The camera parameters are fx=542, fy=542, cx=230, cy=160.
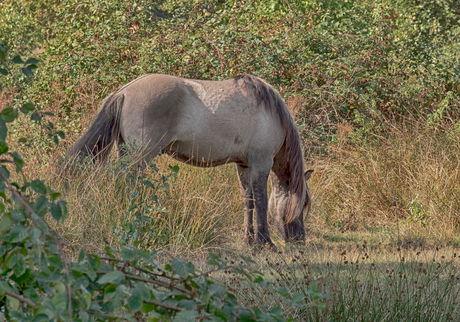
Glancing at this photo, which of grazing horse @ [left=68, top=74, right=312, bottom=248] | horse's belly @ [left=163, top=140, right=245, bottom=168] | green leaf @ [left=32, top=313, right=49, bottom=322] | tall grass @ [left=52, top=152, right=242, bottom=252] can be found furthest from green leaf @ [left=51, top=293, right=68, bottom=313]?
horse's belly @ [left=163, top=140, right=245, bottom=168]

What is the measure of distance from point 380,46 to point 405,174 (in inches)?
115

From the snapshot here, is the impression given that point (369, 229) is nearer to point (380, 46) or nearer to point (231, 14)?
point (380, 46)

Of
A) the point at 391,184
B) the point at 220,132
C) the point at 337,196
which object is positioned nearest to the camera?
the point at 220,132

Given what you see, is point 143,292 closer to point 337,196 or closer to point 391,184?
point 391,184

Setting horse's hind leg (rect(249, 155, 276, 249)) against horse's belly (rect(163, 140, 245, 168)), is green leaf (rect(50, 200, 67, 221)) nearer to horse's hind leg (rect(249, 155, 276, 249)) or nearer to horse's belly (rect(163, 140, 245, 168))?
horse's belly (rect(163, 140, 245, 168))

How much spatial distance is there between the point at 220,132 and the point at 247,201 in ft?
2.89

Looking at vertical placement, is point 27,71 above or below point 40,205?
above

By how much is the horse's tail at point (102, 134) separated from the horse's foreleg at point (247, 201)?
143 centimetres

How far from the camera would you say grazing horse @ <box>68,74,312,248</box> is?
16.3 ft

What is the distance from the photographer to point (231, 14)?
9758mm

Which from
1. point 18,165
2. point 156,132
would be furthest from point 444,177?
point 18,165

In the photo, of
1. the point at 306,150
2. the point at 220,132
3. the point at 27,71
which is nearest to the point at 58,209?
the point at 27,71

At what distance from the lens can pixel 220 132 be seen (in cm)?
514

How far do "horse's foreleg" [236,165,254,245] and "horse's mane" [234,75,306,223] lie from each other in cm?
39
